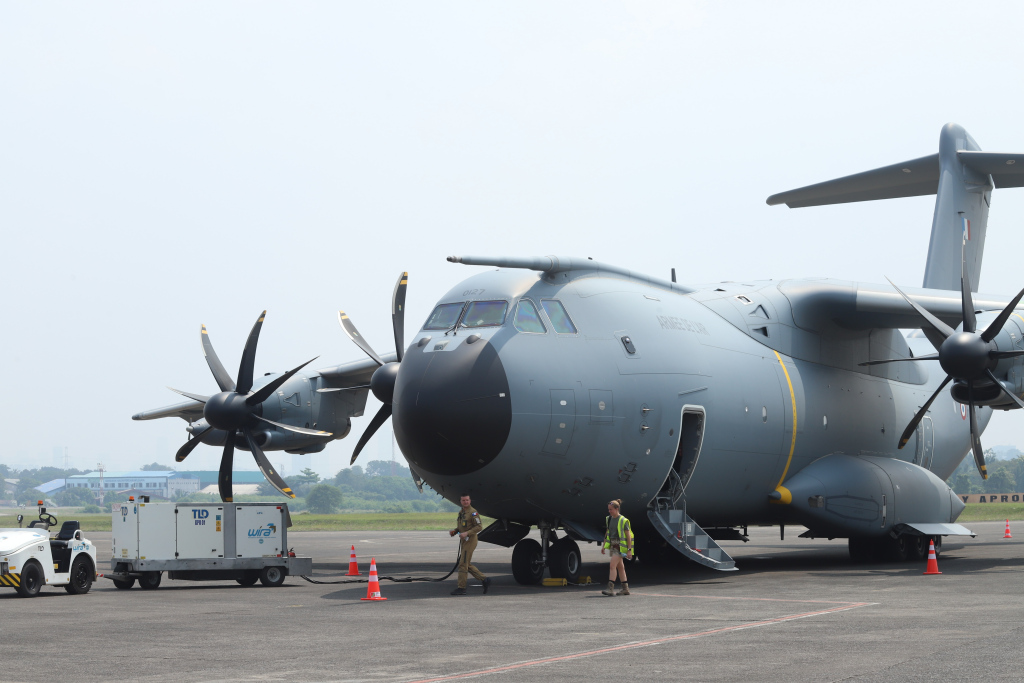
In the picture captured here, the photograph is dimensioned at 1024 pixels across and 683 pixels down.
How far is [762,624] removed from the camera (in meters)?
12.6

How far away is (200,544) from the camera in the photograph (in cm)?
2016

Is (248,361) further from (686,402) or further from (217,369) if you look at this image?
(686,402)

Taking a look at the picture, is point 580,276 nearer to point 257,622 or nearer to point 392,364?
point 392,364

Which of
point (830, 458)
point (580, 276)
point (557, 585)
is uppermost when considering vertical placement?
point (580, 276)

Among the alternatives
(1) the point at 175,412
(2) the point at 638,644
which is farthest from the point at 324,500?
(2) the point at 638,644

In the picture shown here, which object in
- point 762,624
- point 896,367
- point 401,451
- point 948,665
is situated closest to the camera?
point 948,665

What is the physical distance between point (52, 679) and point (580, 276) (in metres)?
11.2

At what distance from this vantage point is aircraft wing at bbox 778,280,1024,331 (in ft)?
72.6

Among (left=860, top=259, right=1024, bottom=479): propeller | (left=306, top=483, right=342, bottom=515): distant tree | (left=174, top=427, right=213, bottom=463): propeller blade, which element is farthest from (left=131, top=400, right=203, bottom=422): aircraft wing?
(left=306, top=483, right=342, bottom=515): distant tree

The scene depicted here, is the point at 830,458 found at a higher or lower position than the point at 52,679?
higher

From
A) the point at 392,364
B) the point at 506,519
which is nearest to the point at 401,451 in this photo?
the point at 506,519

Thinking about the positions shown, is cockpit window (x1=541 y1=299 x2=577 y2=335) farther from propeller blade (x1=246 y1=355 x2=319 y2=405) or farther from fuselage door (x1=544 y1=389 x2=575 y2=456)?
propeller blade (x1=246 y1=355 x2=319 y2=405)

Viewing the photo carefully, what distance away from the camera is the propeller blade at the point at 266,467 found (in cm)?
2436

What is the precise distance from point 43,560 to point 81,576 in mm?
867
